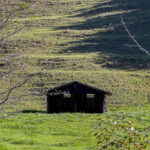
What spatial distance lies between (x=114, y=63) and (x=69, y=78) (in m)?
12.5

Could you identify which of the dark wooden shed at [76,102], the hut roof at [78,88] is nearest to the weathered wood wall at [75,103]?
the dark wooden shed at [76,102]

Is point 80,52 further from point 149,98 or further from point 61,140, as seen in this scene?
point 61,140

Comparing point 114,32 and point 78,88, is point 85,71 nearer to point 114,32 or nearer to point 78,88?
point 78,88

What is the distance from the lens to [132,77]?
6438 cm

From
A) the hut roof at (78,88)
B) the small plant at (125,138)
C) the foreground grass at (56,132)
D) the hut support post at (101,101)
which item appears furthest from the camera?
the hut support post at (101,101)

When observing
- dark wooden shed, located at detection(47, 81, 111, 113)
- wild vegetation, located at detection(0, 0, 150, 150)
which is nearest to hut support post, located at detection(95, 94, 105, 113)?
dark wooden shed, located at detection(47, 81, 111, 113)

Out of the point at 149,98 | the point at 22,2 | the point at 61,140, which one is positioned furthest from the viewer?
the point at 149,98

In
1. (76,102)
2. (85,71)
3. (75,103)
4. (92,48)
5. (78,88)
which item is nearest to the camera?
(78,88)

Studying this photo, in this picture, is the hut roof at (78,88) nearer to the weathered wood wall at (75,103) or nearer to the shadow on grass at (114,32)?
the weathered wood wall at (75,103)

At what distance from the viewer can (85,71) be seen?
6650 centimetres

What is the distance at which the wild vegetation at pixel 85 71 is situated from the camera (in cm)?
2016

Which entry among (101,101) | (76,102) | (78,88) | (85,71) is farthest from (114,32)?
(78,88)

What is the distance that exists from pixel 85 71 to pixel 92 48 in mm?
16305

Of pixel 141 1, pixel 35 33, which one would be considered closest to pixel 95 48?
pixel 35 33
